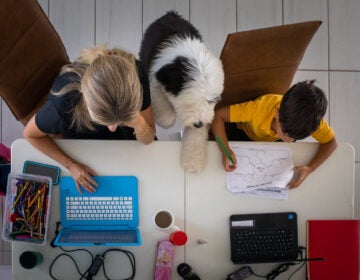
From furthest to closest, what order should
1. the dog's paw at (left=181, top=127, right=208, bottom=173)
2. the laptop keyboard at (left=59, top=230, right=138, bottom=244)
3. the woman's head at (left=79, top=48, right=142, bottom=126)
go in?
the dog's paw at (left=181, top=127, right=208, bottom=173) < the laptop keyboard at (left=59, top=230, right=138, bottom=244) < the woman's head at (left=79, top=48, right=142, bottom=126)

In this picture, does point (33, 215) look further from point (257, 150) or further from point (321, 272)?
point (321, 272)

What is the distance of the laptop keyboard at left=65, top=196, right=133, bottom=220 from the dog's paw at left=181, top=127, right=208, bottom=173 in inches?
9.6

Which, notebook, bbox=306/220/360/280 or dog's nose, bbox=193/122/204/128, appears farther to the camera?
notebook, bbox=306/220/360/280

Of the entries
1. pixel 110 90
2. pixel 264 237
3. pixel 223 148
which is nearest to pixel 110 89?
pixel 110 90

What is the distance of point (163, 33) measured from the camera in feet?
4.26

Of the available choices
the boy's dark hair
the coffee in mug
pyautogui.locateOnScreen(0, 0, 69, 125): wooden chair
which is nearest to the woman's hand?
the coffee in mug

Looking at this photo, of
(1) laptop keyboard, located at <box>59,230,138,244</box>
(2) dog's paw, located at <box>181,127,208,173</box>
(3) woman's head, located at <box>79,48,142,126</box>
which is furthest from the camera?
(2) dog's paw, located at <box>181,127,208,173</box>

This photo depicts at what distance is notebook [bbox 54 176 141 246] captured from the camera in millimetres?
1157

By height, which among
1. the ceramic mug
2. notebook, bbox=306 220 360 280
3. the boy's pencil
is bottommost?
→ notebook, bbox=306 220 360 280

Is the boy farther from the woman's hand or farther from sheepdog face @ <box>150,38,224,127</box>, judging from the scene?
the woman's hand

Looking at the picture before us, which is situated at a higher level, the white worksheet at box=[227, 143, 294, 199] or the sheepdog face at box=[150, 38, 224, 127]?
the sheepdog face at box=[150, 38, 224, 127]

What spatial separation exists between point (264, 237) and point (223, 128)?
440 mm

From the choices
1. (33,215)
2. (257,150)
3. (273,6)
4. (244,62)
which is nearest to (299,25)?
(244,62)

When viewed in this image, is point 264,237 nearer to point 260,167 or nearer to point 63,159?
point 260,167
